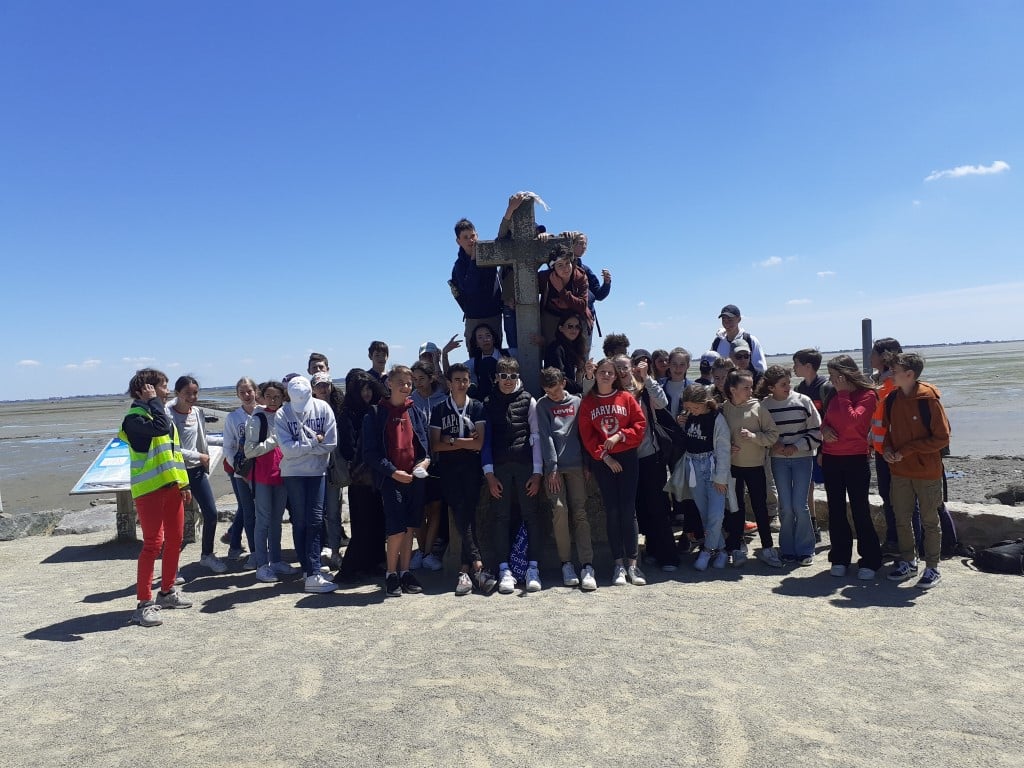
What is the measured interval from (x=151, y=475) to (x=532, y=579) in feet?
10.7

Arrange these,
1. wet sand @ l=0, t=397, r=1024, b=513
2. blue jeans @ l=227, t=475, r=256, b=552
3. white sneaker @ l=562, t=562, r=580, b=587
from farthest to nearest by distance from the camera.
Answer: wet sand @ l=0, t=397, r=1024, b=513 < blue jeans @ l=227, t=475, r=256, b=552 < white sneaker @ l=562, t=562, r=580, b=587

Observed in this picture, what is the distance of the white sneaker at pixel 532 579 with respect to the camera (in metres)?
5.31

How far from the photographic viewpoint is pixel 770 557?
229 inches

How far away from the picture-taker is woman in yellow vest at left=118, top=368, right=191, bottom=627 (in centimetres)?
493

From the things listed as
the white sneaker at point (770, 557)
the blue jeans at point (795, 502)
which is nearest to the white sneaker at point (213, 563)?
the white sneaker at point (770, 557)

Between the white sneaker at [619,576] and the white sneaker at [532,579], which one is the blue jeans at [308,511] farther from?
the white sneaker at [619,576]

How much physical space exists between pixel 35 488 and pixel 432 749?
54.8ft

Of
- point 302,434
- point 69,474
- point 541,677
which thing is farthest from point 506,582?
point 69,474

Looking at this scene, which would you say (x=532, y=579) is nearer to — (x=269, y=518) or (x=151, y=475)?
(x=269, y=518)

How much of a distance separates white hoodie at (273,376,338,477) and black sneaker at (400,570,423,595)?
4.10 feet

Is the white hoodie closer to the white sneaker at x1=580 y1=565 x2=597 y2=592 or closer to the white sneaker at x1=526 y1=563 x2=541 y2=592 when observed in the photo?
the white sneaker at x1=526 y1=563 x2=541 y2=592

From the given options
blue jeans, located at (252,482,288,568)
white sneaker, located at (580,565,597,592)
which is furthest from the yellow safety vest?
white sneaker, located at (580,565,597,592)

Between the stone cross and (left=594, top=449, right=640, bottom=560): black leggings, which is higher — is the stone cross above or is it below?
above

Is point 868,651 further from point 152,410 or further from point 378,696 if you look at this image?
point 152,410
